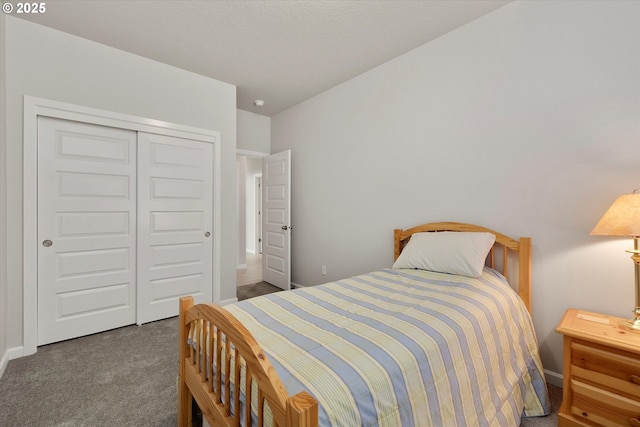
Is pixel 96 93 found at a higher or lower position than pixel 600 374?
higher

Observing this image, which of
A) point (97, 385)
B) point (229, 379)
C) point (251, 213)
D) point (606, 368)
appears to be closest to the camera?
point (229, 379)

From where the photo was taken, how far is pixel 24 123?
7.42ft

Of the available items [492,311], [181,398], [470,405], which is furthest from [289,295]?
[492,311]

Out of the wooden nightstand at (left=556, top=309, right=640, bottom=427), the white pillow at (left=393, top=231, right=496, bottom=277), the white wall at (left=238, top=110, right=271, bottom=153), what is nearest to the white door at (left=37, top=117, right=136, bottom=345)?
the white wall at (left=238, top=110, right=271, bottom=153)

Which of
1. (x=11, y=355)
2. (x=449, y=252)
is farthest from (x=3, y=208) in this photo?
(x=449, y=252)

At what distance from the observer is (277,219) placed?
421cm

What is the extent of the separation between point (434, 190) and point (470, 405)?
1.74 m

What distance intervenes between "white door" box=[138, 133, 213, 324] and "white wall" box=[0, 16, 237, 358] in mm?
215

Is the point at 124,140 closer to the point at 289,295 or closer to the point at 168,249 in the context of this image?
the point at 168,249

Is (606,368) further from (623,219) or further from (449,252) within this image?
(449,252)

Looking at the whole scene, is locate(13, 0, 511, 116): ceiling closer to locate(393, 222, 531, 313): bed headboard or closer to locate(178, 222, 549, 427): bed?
locate(393, 222, 531, 313): bed headboard

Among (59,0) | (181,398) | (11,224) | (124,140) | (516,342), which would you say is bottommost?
(181,398)

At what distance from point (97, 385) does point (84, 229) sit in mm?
1376

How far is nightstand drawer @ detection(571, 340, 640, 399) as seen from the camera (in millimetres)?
1323
